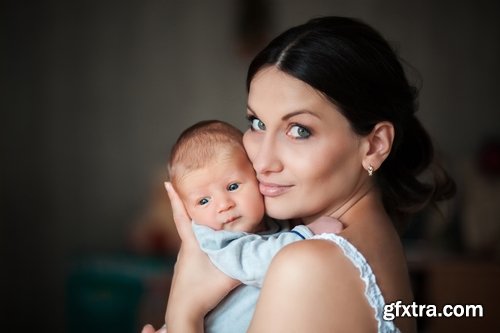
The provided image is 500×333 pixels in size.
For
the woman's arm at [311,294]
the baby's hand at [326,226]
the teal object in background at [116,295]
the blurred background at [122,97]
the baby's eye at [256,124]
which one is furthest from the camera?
the blurred background at [122,97]

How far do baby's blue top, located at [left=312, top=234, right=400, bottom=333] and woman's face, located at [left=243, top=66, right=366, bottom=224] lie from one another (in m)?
0.15

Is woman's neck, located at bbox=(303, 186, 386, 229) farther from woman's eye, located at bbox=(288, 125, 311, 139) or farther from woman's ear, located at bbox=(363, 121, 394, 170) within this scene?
woman's eye, located at bbox=(288, 125, 311, 139)

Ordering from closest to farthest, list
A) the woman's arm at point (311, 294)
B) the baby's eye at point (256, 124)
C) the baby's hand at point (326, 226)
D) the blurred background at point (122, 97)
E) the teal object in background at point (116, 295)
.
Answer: the woman's arm at point (311, 294) < the baby's hand at point (326, 226) < the baby's eye at point (256, 124) < the teal object in background at point (116, 295) < the blurred background at point (122, 97)

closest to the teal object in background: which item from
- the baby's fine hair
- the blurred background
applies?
the blurred background

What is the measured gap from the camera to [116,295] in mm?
4371

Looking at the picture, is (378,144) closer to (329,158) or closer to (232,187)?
(329,158)

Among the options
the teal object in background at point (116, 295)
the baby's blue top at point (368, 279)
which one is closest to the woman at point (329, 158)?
the baby's blue top at point (368, 279)

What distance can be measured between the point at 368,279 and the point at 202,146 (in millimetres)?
499

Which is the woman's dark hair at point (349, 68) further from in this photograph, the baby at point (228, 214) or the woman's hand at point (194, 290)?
the woman's hand at point (194, 290)

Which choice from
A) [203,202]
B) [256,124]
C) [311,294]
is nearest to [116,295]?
[203,202]

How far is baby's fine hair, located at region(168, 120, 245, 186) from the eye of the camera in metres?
1.57

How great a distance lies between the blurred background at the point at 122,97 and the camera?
201 inches

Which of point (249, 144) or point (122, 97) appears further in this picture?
point (122, 97)

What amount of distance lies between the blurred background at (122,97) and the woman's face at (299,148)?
3.52m
